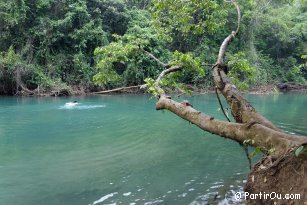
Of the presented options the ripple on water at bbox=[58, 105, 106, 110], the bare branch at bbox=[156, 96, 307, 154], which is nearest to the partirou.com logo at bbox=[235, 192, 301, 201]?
the bare branch at bbox=[156, 96, 307, 154]

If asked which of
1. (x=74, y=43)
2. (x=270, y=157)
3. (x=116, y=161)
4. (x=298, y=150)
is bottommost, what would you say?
(x=116, y=161)

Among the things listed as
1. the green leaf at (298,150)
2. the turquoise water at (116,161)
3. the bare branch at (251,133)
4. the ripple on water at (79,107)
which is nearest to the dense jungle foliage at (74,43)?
the ripple on water at (79,107)

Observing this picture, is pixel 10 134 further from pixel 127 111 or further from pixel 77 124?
pixel 127 111

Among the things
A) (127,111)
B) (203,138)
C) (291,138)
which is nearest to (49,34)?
(127,111)

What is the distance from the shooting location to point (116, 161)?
9297 mm

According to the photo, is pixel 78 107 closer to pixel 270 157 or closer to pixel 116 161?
pixel 116 161

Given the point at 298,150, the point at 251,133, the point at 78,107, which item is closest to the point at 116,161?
the point at 251,133

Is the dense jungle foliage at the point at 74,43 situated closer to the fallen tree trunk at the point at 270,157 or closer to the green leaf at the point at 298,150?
the fallen tree trunk at the point at 270,157

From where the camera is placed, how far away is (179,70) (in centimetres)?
611

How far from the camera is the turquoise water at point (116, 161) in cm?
680

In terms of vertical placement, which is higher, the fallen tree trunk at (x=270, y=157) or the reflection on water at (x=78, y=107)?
the fallen tree trunk at (x=270, y=157)

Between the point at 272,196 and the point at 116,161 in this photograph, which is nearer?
the point at 272,196

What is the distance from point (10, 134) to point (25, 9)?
16.8m

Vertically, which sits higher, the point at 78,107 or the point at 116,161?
the point at 78,107
